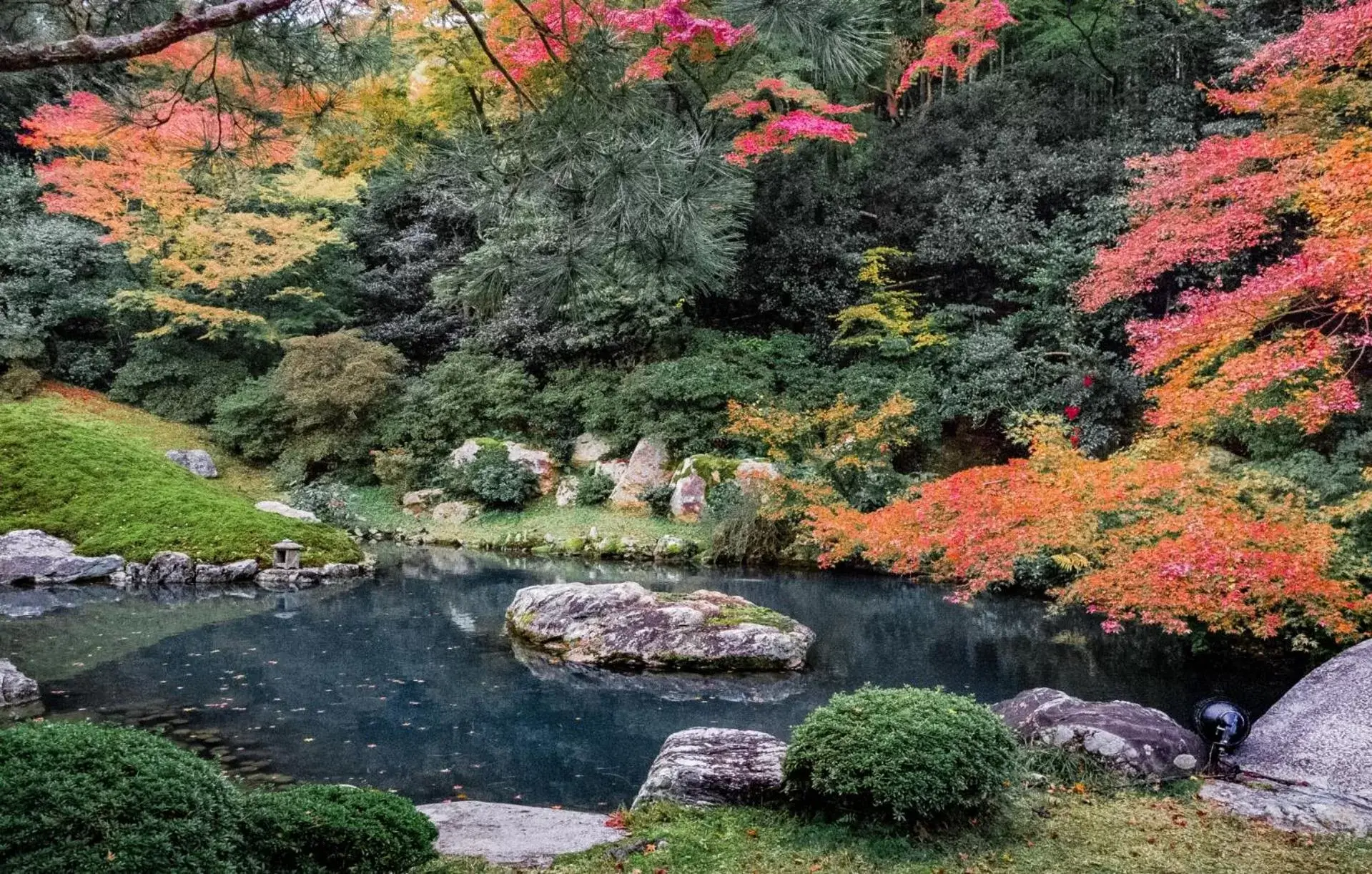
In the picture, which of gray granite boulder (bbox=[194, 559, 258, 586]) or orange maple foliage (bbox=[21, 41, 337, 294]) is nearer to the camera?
gray granite boulder (bbox=[194, 559, 258, 586])

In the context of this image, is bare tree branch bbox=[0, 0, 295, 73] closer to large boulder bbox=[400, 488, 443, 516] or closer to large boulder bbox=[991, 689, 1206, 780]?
large boulder bbox=[991, 689, 1206, 780]

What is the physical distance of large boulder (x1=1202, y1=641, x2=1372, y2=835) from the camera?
13.0ft

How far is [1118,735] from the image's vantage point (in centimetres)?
468

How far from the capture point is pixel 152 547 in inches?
424

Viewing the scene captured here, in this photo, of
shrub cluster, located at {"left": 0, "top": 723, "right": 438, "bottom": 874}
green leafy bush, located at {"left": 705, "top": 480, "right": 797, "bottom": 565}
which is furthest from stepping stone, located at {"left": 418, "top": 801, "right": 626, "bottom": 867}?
green leafy bush, located at {"left": 705, "top": 480, "right": 797, "bottom": 565}

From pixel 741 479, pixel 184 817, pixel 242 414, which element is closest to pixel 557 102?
pixel 184 817

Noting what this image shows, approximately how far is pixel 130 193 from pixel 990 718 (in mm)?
17990

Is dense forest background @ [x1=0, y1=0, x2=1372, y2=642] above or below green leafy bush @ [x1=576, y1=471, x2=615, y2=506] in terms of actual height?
above

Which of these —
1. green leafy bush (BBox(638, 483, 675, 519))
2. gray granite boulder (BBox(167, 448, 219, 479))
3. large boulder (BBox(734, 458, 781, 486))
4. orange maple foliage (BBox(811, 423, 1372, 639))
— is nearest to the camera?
orange maple foliage (BBox(811, 423, 1372, 639))

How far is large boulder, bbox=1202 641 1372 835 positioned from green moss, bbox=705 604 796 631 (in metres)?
3.80

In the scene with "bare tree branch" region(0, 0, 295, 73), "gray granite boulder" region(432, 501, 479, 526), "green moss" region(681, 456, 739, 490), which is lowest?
"gray granite boulder" region(432, 501, 479, 526)

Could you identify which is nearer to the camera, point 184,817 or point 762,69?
point 184,817

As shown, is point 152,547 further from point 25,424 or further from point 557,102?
point 557,102

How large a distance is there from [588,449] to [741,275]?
174 inches
